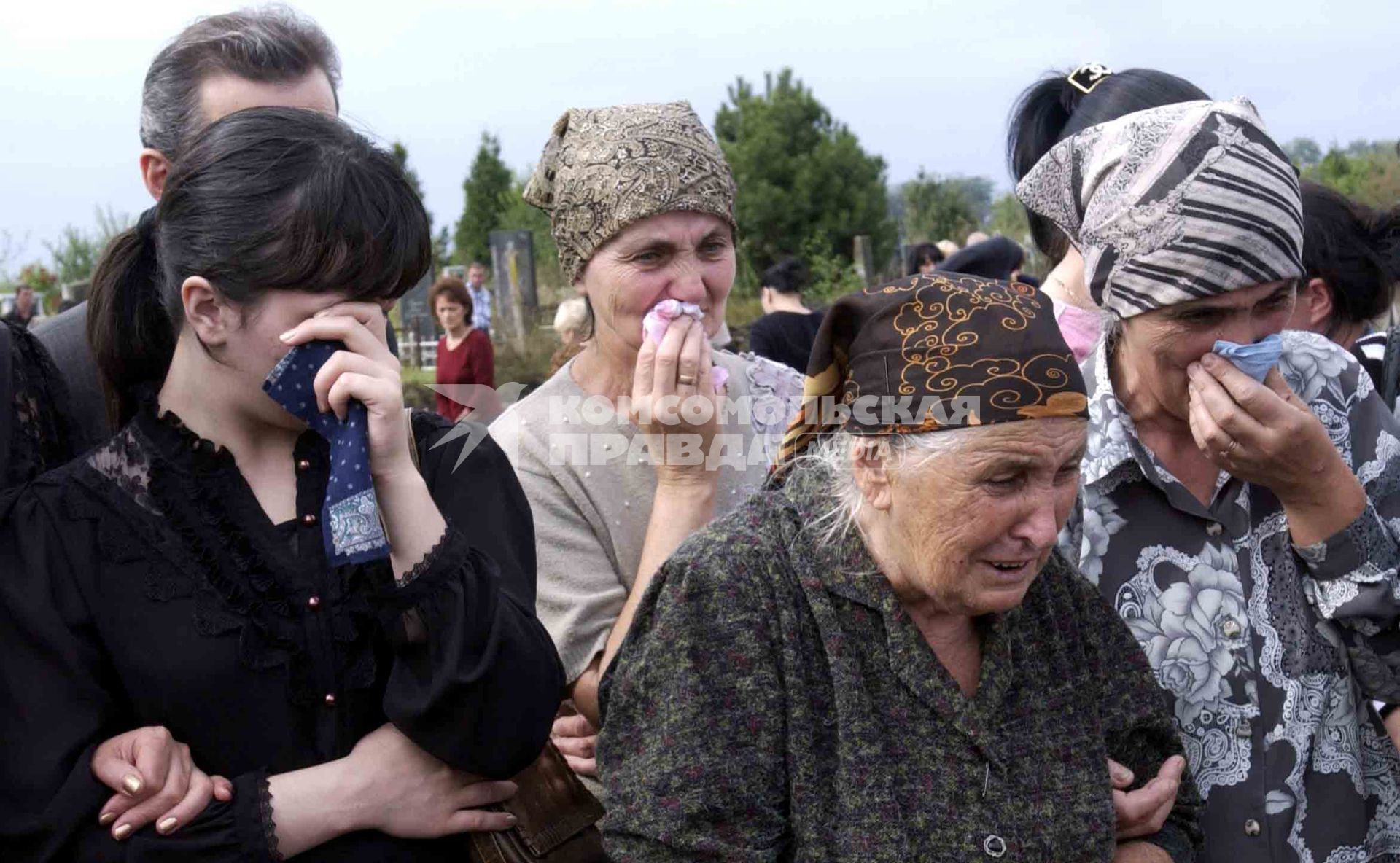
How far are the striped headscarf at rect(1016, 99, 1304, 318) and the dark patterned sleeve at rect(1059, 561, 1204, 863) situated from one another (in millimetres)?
536

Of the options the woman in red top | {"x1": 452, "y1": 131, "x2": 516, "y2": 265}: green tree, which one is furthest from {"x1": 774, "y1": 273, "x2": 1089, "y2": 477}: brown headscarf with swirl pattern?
{"x1": 452, "y1": 131, "x2": 516, "y2": 265}: green tree

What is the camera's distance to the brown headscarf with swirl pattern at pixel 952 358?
202 centimetres

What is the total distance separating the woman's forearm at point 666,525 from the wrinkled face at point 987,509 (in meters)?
0.68

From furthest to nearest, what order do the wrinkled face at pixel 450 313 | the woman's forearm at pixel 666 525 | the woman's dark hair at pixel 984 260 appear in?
the wrinkled face at pixel 450 313 → the woman's dark hair at pixel 984 260 → the woman's forearm at pixel 666 525

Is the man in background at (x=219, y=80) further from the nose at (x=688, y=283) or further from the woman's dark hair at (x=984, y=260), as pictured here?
the woman's dark hair at (x=984, y=260)

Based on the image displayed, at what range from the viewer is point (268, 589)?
1.98 meters

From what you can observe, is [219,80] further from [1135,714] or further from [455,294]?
[455,294]

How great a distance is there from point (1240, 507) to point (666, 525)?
109 cm

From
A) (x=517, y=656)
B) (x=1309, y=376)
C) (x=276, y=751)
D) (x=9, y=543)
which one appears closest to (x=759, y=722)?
(x=517, y=656)

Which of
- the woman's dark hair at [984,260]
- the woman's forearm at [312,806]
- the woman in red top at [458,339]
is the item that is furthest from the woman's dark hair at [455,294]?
the woman's forearm at [312,806]

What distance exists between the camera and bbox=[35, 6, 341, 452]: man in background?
119 inches

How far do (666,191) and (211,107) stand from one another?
1.09 meters

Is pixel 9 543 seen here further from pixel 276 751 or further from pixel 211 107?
pixel 211 107

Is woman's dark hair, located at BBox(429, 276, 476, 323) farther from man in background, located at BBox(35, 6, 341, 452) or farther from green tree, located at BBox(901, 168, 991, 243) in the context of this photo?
green tree, located at BBox(901, 168, 991, 243)
